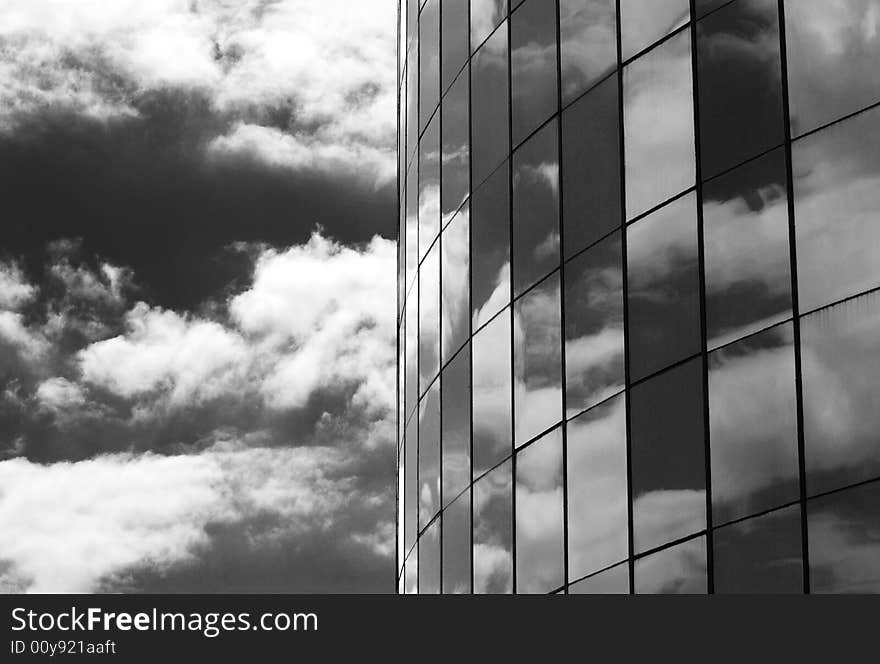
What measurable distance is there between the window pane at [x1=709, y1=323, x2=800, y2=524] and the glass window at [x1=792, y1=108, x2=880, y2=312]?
3.27 ft

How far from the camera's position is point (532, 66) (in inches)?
1334

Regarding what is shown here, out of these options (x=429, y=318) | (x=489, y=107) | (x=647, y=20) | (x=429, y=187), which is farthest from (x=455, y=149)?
(x=647, y=20)

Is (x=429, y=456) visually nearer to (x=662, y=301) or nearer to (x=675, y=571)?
(x=662, y=301)

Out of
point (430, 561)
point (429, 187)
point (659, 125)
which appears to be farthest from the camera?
point (429, 187)

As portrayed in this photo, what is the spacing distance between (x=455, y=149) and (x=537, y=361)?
7.75m

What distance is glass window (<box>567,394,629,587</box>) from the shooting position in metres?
28.8

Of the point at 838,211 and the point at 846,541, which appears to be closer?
the point at 846,541

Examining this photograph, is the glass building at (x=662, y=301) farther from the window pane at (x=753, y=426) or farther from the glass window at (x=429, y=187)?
the glass window at (x=429, y=187)

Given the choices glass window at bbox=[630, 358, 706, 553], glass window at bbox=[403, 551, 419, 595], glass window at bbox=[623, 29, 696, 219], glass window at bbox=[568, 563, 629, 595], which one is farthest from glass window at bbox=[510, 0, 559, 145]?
glass window at bbox=[403, 551, 419, 595]

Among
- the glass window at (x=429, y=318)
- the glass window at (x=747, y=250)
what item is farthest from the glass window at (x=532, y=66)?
the glass window at (x=747, y=250)

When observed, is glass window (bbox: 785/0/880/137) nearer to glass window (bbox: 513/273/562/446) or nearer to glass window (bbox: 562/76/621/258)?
glass window (bbox: 562/76/621/258)

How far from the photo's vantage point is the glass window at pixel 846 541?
23.9 metres
